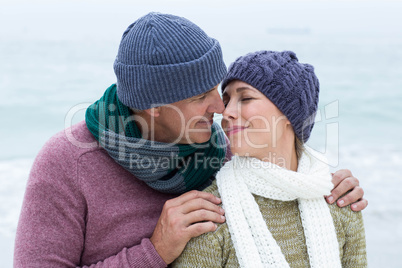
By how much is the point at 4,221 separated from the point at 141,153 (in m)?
3.29

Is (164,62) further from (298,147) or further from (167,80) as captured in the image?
(298,147)

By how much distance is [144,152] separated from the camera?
1705mm

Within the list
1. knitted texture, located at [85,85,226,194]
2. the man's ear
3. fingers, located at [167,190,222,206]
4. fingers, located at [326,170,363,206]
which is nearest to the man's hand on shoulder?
fingers, located at [167,190,222,206]

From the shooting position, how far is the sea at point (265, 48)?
4746 mm

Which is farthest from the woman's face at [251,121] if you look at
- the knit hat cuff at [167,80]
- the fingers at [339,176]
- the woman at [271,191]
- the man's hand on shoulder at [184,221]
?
the fingers at [339,176]

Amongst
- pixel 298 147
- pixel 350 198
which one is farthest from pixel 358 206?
pixel 298 147

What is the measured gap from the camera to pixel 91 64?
12.1 metres

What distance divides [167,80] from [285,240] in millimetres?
697

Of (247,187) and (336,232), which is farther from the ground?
(247,187)

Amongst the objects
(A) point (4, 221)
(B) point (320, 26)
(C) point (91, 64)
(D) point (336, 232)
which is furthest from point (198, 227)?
(B) point (320, 26)

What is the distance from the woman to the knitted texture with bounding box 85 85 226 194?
18 cm

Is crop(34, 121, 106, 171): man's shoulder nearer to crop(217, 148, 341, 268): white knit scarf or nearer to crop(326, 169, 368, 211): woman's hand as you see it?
crop(217, 148, 341, 268): white knit scarf

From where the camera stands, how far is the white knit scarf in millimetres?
1552

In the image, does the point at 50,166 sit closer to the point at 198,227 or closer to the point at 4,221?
the point at 198,227
